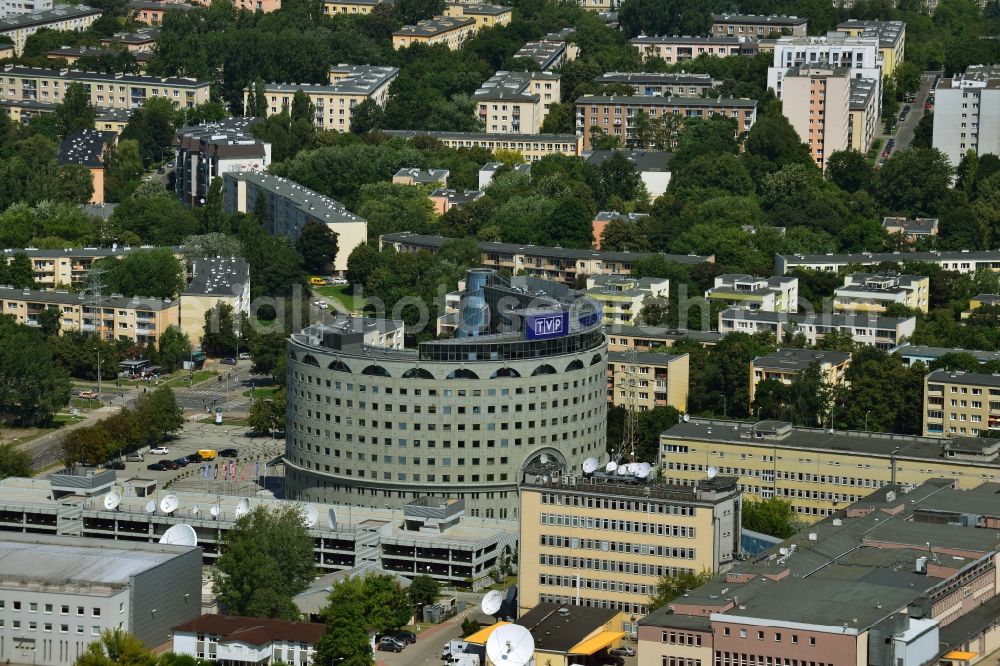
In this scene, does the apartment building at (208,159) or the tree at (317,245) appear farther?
the apartment building at (208,159)

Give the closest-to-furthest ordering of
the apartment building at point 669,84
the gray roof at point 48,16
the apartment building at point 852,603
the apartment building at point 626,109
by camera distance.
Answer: the apartment building at point 852,603 < the apartment building at point 626,109 < the apartment building at point 669,84 < the gray roof at point 48,16

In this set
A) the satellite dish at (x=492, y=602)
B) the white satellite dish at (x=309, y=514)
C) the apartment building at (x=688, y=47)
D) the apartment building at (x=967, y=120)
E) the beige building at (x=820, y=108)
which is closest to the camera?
the satellite dish at (x=492, y=602)

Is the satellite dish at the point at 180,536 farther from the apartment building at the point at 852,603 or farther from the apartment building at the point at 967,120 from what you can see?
the apartment building at the point at 967,120

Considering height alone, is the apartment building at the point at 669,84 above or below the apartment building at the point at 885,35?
below

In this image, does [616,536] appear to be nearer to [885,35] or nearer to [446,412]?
[446,412]

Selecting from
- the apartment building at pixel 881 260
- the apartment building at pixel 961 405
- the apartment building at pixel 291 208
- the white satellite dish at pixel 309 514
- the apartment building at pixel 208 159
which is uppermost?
the apartment building at pixel 208 159

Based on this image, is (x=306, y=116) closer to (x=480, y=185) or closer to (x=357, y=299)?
(x=480, y=185)

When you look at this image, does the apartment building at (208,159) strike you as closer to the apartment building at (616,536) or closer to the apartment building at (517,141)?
the apartment building at (517,141)

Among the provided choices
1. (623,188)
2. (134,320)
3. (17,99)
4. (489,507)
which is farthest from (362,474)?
(17,99)

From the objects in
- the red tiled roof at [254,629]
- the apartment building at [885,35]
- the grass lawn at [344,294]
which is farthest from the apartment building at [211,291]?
the apartment building at [885,35]
